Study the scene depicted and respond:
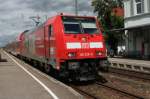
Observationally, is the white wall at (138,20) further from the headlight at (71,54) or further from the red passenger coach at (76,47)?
the headlight at (71,54)

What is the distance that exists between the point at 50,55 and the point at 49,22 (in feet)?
5.16

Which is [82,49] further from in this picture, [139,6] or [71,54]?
[139,6]

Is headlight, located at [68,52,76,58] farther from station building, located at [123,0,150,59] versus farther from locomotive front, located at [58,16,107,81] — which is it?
station building, located at [123,0,150,59]

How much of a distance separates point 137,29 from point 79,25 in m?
21.6

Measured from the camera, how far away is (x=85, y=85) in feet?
57.6

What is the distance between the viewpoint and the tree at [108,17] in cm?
5188

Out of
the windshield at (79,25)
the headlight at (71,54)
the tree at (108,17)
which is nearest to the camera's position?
the headlight at (71,54)

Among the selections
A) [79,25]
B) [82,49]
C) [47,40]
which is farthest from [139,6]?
[82,49]

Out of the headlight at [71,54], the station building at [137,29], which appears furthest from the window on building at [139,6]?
the headlight at [71,54]

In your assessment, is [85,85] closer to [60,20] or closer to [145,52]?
[60,20]

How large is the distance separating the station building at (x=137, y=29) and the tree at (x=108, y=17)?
32.8ft

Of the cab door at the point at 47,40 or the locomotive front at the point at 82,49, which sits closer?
the locomotive front at the point at 82,49

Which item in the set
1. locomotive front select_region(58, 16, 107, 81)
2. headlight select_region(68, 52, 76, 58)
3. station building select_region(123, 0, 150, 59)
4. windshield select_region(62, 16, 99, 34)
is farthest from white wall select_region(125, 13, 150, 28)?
headlight select_region(68, 52, 76, 58)

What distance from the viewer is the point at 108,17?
5341 centimetres
